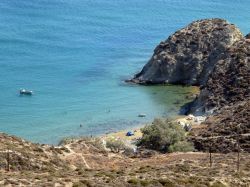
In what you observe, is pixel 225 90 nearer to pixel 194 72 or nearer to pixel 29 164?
pixel 194 72

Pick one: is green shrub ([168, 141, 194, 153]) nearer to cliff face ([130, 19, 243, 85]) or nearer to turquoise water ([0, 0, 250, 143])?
turquoise water ([0, 0, 250, 143])

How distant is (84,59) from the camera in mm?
122938

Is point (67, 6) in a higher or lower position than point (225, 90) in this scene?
higher

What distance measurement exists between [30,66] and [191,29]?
3301 cm

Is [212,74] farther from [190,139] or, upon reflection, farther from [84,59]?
[84,59]

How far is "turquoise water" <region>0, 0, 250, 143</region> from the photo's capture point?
8882 centimetres

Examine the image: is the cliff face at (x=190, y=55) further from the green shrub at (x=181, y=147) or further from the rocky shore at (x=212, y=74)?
the green shrub at (x=181, y=147)

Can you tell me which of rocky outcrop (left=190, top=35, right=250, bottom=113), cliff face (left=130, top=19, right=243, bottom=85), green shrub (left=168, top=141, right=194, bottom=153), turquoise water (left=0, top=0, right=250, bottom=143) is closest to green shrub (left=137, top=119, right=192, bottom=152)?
green shrub (left=168, top=141, right=194, bottom=153)

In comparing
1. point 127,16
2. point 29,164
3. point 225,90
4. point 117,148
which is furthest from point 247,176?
point 127,16

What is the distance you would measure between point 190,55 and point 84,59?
2394 cm

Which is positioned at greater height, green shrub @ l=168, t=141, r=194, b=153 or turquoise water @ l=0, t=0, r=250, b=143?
turquoise water @ l=0, t=0, r=250, b=143

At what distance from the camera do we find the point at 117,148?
6244cm

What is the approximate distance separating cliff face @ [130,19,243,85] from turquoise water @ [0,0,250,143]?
438 cm

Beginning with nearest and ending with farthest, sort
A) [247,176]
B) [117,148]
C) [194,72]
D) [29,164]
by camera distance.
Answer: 1. [247,176]
2. [29,164]
3. [117,148]
4. [194,72]
